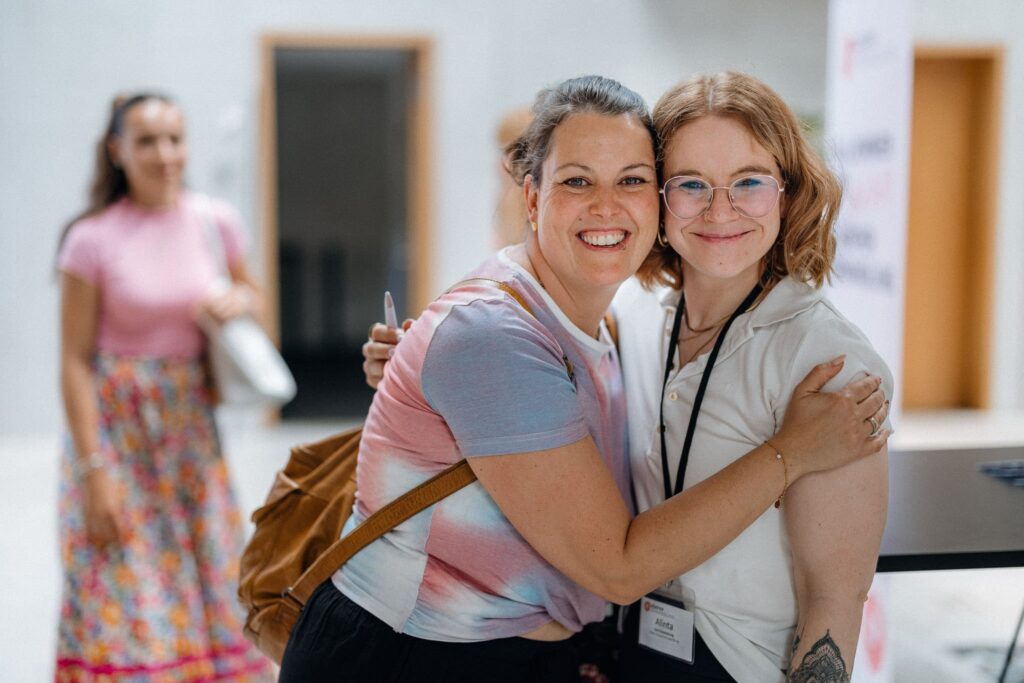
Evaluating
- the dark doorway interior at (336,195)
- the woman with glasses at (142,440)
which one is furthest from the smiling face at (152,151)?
the dark doorway interior at (336,195)

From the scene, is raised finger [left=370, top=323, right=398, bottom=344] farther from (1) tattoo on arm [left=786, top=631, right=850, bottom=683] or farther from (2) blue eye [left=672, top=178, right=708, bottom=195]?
(1) tattoo on arm [left=786, top=631, right=850, bottom=683]

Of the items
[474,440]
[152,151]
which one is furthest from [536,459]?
[152,151]

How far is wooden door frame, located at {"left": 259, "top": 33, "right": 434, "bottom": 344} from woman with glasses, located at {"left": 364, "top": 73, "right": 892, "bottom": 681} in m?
6.08

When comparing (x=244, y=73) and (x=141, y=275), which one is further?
(x=244, y=73)

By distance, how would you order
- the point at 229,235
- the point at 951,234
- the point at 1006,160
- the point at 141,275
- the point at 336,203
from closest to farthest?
the point at 141,275 < the point at 229,235 < the point at 1006,160 < the point at 951,234 < the point at 336,203

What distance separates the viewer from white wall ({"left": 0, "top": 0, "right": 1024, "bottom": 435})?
24.2 ft

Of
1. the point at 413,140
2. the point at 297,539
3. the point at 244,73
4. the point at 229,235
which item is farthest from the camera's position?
the point at 413,140

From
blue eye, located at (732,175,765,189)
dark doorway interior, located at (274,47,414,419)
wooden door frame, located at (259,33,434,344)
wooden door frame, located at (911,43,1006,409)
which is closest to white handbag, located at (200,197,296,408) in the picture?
blue eye, located at (732,175,765,189)

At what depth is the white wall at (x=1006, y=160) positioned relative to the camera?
8180 mm

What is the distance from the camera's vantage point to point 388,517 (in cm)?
166

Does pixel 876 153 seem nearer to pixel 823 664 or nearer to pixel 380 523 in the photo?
pixel 823 664

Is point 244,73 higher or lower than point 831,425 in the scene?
higher

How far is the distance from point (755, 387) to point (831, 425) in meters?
Result: 0.14

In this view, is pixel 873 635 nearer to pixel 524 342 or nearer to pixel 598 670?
pixel 598 670
